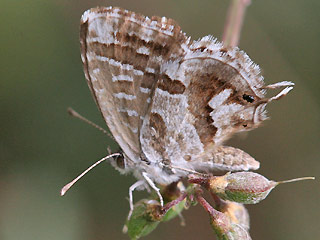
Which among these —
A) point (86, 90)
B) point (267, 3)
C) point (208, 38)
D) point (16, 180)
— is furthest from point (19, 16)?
point (208, 38)

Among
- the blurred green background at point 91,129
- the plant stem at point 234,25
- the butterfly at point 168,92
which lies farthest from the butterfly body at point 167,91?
the blurred green background at point 91,129

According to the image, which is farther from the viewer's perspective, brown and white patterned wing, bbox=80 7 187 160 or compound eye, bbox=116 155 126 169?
compound eye, bbox=116 155 126 169

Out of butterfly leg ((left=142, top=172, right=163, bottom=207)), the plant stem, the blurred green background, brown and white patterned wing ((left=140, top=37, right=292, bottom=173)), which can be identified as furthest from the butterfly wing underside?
the blurred green background

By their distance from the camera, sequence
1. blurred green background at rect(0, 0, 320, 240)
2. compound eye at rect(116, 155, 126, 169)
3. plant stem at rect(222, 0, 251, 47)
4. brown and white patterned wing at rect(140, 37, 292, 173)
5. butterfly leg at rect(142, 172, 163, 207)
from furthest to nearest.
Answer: blurred green background at rect(0, 0, 320, 240) < plant stem at rect(222, 0, 251, 47) < compound eye at rect(116, 155, 126, 169) < butterfly leg at rect(142, 172, 163, 207) < brown and white patterned wing at rect(140, 37, 292, 173)

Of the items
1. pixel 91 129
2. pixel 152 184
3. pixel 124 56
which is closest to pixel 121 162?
pixel 152 184

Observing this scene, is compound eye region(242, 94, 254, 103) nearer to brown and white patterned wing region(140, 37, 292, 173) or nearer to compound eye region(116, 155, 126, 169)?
brown and white patterned wing region(140, 37, 292, 173)

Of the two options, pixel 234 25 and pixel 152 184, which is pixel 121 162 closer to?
pixel 152 184

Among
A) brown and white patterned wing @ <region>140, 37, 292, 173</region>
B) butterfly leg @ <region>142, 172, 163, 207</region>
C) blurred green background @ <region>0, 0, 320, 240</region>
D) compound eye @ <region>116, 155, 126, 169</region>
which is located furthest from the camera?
blurred green background @ <region>0, 0, 320, 240</region>
